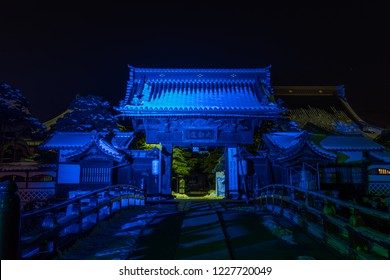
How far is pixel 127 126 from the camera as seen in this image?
2852 cm

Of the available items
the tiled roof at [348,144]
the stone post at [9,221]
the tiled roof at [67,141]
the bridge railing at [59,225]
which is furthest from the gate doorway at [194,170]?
the stone post at [9,221]

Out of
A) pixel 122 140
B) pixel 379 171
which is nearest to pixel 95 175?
pixel 122 140

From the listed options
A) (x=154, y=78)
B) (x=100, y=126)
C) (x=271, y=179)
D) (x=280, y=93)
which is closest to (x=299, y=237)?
(x=271, y=179)

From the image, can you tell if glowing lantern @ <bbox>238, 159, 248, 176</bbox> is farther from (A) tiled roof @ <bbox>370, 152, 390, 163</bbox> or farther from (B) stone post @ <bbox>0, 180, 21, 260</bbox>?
(B) stone post @ <bbox>0, 180, 21, 260</bbox>

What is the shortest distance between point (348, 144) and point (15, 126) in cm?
2150

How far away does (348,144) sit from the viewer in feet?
63.5

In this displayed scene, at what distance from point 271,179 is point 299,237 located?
35.5ft

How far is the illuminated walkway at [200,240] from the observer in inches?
Result: 238

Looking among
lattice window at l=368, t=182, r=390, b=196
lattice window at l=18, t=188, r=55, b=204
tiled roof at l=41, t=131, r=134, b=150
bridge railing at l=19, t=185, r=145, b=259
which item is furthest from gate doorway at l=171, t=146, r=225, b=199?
bridge railing at l=19, t=185, r=145, b=259

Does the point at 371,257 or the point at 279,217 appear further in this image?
the point at 279,217

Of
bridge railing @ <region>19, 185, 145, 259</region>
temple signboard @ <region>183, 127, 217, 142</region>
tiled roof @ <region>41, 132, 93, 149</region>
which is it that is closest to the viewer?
bridge railing @ <region>19, 185, 145, 259</region>

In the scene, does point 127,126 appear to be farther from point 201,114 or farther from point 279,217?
point 279,217

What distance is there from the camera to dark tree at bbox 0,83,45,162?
69.5 ft

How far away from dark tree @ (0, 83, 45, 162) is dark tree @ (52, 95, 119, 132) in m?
1.71
